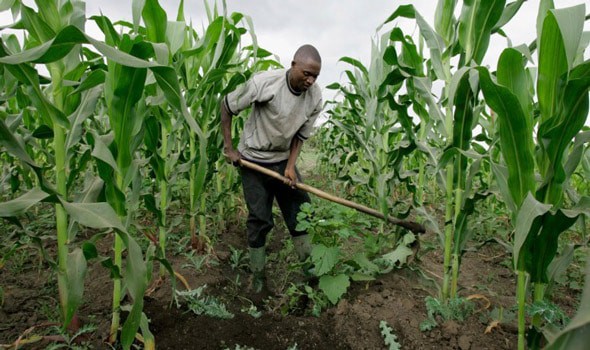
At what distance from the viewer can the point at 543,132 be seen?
1437mm

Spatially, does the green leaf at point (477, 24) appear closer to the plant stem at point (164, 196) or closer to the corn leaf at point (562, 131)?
the corn leaf at point (562, 131)

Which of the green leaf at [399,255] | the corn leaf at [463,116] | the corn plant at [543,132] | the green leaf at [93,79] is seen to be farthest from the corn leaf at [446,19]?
the green leaf at [93,79]

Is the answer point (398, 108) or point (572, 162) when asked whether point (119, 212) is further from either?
point (572, 162)

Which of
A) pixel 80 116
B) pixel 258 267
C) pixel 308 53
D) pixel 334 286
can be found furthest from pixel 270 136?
pixel 80 116

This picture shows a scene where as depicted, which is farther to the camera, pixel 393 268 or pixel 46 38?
pixel 393 268

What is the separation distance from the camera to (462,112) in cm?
206

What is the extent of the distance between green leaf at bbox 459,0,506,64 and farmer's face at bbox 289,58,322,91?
3.33 ft

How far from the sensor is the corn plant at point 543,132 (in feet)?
4.20

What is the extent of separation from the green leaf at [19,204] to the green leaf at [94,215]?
0.17m

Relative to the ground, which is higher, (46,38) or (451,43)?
(451,43)

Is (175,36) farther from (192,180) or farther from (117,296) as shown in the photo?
(117,296)

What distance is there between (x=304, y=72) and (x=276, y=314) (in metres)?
1.78

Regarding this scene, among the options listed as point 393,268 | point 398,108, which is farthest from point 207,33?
point 393,268

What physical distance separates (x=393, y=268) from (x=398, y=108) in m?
1.24
